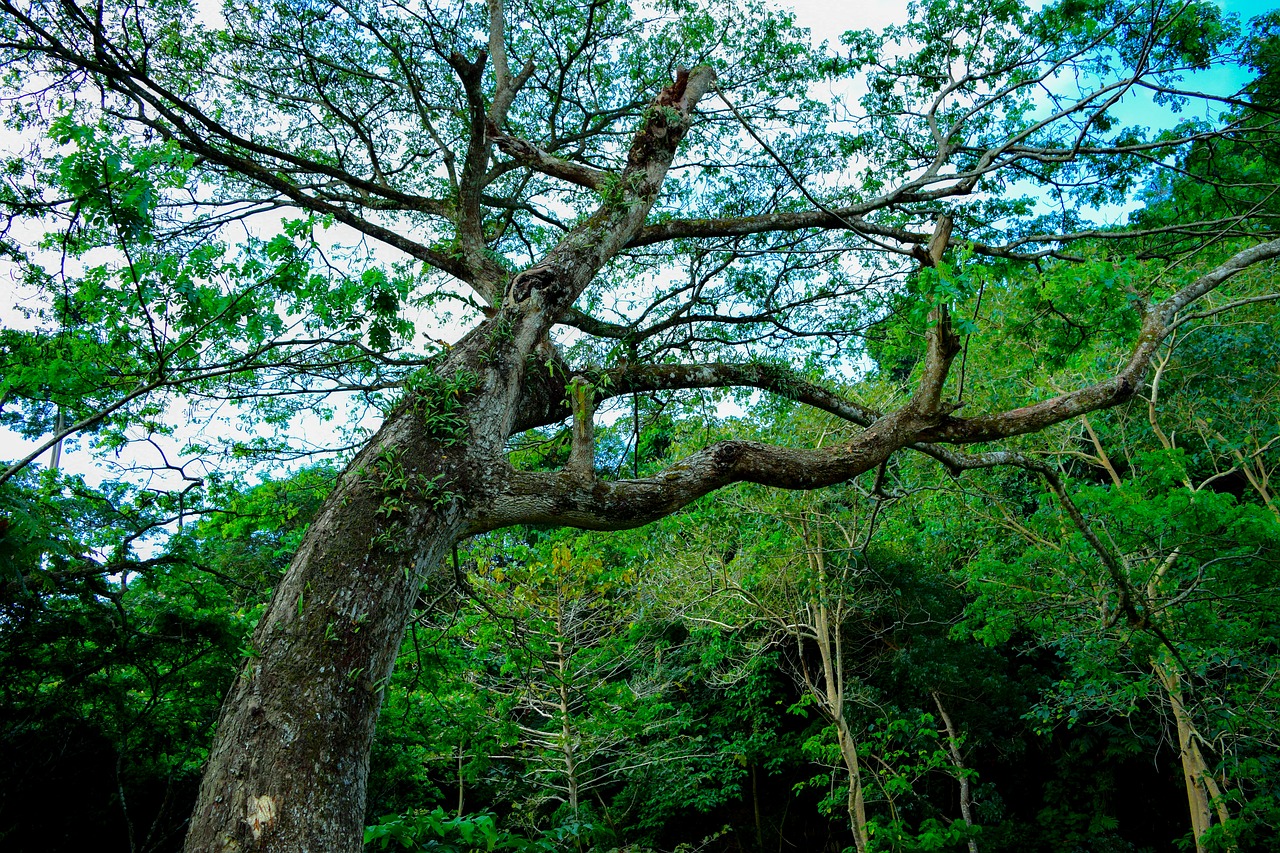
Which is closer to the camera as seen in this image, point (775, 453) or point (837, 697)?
→ point (775, 453)

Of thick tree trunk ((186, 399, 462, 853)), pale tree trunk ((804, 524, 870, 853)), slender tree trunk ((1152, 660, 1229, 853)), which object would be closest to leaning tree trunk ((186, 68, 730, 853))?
thick tree trunk ((186, 399, 462, 853))

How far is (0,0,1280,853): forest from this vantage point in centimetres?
239

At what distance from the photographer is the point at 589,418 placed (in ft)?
8.89

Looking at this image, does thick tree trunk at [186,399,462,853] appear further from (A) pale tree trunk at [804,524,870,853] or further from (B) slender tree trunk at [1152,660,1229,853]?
(B) slender tree trunk at [1152,660,1229,853]

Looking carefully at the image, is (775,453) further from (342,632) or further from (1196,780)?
(1196,780)

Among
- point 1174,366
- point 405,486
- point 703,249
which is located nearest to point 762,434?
point 703,249

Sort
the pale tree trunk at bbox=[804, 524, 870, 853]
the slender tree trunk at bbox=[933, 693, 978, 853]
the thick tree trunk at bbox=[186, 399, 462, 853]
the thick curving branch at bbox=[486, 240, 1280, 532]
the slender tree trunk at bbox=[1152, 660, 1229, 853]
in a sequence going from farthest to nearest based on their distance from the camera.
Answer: the slender tree trunk at bbox=[933, 693, 978, 853] < the pale tree trunk at bbox=[804, 524, 870, 853] < the slender tree trunk at bbox=[1152, 660, 1229, 853] < the thick curving branch at bbox=[486, 240, 1280, 532] < the thick tree trunk at bbox=[186, 399, 462, 853]

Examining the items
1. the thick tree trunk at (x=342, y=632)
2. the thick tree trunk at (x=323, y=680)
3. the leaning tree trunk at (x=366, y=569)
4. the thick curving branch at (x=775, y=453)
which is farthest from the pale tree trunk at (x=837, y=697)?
the thick tree trunk at (x=323, y=680)

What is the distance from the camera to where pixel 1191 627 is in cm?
621

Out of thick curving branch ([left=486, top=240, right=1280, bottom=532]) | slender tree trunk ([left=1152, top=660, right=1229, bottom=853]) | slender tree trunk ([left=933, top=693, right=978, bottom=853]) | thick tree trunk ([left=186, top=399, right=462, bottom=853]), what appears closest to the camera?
thick tree trunk ([left=186, top=399, right=462, bottom=853])

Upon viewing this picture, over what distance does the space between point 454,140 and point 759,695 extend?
30.9 ft

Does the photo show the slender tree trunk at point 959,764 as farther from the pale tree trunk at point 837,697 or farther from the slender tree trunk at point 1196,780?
the slender tree trunk at point 1196,780

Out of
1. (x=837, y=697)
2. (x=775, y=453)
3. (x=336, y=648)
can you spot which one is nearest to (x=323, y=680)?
(x=336, y=648)

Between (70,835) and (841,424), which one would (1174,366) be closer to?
(841,424)
